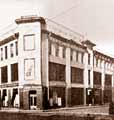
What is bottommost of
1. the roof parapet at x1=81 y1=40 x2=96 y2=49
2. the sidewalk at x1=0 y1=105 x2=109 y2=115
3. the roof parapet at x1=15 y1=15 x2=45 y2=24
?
the sidewalk at x1=0 y1=105 x2=109 y2=115

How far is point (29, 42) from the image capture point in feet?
6.80

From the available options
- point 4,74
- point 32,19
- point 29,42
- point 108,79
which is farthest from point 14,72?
point 108,79

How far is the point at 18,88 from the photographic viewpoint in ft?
6.86

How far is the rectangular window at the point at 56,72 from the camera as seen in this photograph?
206cm

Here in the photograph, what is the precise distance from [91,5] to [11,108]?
84cm

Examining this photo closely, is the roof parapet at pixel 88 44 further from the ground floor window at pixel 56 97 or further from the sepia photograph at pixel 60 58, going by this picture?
the ground floor window at pixel 56 97

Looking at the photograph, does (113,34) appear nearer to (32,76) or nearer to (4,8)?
(32,76)

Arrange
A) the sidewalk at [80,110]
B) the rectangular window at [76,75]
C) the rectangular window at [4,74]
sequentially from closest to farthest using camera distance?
the sidewalk at [80,110], the rectangular window at [76,75], the rectangular window at [4,74]

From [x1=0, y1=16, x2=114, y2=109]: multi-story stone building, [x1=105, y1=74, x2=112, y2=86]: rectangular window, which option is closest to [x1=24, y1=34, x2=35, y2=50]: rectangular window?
[x1=0, y1=16, x2=114, y2=109]: multi-story stone building

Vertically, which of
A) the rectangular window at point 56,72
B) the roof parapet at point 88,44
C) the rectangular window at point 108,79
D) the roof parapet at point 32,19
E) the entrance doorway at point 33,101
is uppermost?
the roof parapet at point 32,19

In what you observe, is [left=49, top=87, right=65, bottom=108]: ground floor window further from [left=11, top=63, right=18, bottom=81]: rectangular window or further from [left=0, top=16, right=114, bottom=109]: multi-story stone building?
[left=11, top=63, right=18, bottom=81]: rectangular window

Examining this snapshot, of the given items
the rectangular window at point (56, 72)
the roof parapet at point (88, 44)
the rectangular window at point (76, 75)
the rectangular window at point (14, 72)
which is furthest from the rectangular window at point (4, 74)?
the roof parapet at point (88, 44)

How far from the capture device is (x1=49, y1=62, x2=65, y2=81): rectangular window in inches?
81.0

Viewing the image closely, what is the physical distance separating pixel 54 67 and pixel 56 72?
4 centimetres
